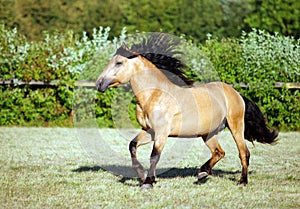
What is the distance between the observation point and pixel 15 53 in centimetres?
1459

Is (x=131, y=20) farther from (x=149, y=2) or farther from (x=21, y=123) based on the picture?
(x=21, y=123)

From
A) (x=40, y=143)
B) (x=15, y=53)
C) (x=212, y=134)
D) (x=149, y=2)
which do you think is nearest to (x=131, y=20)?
(x=149, y=2)

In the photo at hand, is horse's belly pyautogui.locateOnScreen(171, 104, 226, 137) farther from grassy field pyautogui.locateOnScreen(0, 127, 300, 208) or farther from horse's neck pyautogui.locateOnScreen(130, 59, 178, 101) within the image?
grassy field pyautogui.locateOnScreen(0, 127, 300, 208)

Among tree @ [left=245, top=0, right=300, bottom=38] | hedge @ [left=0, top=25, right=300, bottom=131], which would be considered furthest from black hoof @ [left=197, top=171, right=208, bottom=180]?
tree @ [left=245, top=0, right=300, bottom=38]

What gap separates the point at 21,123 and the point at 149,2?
32.0m

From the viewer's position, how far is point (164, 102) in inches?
254

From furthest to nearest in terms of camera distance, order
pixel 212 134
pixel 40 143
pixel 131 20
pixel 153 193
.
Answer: pixel 131 20, pixel 40 143, pixel 212 134, pixel 153 193

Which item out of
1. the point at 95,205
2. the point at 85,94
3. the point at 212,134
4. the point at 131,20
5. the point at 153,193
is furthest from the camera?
the point at 131,20

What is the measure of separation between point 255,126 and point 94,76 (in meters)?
7.80

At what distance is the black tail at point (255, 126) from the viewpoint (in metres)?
7.40

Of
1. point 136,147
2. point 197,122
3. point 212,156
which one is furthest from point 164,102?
point 212,156

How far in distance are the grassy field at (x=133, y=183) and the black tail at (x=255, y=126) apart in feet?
1.70

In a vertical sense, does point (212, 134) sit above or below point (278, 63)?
above

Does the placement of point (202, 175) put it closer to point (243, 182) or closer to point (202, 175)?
point (202, 175)
